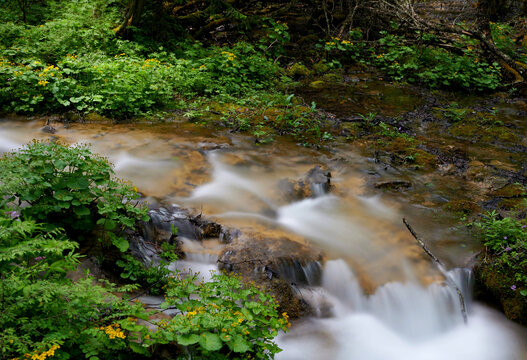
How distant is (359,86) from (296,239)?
253 inches

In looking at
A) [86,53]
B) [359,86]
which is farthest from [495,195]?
[86,53]

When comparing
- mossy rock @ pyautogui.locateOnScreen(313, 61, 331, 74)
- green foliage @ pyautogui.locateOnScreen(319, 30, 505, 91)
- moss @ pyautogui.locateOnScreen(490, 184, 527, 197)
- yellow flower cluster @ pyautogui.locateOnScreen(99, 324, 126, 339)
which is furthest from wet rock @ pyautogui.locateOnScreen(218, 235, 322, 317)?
green foliage @ pyautogui.locateOnScreen(319, 30, 505, 91)

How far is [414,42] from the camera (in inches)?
422

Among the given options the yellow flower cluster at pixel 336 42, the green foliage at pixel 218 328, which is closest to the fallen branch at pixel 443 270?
the green foliage at pixel 218 328

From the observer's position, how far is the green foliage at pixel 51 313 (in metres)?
2.18

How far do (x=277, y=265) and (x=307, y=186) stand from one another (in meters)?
1.75

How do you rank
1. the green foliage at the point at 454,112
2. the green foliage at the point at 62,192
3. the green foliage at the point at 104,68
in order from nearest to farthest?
the green foliage at the point at 62,192 → the green foliage at the point at 104,68 → the green foliage at the point at 454,112

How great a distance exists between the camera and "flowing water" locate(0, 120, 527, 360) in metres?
3.81

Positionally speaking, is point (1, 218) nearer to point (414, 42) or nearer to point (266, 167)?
point (266, 167)

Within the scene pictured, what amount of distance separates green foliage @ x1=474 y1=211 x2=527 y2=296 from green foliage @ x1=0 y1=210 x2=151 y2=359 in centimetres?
358

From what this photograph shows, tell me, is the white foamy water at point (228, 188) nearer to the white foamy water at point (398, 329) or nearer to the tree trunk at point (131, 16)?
the white foamy water at point (398, 329)

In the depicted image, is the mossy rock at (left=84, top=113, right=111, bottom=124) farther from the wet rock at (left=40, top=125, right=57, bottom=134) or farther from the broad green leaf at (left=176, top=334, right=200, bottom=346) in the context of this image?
the broad green leaf at (left=176, top=334, right=200, bottom=346)

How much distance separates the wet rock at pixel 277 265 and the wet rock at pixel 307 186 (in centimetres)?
110

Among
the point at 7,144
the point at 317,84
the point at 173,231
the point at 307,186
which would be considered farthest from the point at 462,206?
the point at 7,144
